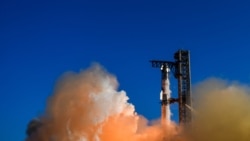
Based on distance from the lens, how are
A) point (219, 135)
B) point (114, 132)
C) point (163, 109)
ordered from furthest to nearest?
1. point (163, 109)
2. point (114, 132)
3. point (219, 135)

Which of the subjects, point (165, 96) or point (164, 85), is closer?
point (165, 96)

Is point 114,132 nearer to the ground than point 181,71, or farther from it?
nearer to the ground

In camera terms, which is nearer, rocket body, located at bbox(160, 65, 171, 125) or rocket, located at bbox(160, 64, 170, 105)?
rocket body, located at bbox(160, 65, 171, 125)

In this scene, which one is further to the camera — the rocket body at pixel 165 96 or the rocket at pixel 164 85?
the rocket at pixel 164 85

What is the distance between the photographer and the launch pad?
67350 millimetres

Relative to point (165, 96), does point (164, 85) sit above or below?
above

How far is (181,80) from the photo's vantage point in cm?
6844

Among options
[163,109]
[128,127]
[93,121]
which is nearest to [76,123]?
[93,121]

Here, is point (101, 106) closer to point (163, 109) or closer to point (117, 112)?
point (117, 112)

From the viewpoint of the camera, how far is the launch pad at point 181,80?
67350 millimetres

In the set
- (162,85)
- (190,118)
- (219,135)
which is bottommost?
(219,135)

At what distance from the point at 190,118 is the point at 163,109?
13.1 ft

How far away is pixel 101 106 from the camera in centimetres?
6225

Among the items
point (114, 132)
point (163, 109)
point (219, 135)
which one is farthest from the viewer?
point (163, 109)
